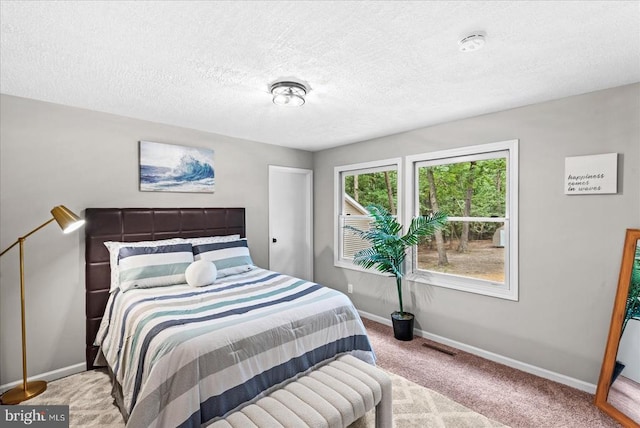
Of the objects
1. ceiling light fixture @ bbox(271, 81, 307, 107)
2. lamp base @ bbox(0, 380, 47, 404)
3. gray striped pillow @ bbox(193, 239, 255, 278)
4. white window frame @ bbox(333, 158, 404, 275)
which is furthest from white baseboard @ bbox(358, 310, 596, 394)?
lamp base @ bbox(0, 380, 47, 404)

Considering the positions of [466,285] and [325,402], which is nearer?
[325,402]

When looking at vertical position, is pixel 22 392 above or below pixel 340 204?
below

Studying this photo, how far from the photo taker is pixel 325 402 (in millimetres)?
1658

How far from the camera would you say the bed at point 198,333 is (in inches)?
63.9

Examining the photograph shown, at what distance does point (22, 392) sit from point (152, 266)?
1287mm

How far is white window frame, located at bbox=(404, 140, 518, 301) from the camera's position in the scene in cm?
283

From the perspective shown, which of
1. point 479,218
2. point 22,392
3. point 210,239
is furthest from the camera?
point 210,239

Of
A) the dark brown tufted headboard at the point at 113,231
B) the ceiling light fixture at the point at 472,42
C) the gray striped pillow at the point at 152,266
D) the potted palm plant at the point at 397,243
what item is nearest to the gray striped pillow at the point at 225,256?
the gray striped pillow at the point at 152,266

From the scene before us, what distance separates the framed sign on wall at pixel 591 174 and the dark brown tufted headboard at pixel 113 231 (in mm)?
3592

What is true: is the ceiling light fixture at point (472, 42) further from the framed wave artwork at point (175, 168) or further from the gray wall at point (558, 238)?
the framed wave artwork at point (175, 168)

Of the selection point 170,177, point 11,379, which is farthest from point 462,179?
point 11,379

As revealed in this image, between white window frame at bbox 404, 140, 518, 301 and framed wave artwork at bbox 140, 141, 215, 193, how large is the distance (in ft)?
7.98

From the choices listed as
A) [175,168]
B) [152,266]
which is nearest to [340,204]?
[175,168]

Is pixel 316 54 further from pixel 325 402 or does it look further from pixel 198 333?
pixel 325 402
